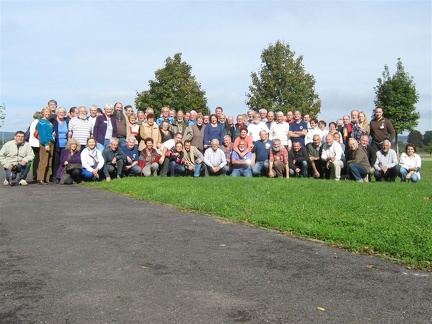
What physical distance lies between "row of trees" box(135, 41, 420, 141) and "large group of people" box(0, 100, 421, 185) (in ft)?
73.4

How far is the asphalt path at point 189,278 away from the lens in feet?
13.7

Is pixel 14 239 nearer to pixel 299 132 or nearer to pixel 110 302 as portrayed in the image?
pixel 110 302

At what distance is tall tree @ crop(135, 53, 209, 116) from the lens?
44.1 metres

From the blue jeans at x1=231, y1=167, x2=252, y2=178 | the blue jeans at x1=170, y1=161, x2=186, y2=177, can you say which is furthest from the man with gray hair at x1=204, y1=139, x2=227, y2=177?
the blue jeans at x1=170, y1=161, x2=186, y2=177

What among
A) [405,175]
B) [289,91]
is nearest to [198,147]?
[405,175]

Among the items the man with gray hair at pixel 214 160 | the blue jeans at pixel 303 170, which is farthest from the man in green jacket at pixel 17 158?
the blue jeans at pixel 303 170

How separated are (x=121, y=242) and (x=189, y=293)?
2340 millimetres

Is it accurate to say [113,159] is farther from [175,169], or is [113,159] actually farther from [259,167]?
[259,167]

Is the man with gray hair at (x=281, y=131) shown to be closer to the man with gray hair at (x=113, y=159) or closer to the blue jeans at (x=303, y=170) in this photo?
the blue jeans at (x=303, y=170)

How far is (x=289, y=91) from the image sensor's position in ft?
132

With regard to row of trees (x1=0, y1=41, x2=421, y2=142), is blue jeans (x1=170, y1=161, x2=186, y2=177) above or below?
below

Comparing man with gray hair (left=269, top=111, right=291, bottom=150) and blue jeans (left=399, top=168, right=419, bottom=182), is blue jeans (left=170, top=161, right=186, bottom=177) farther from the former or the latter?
blue jeans (left=399, top=168, right=419, bottom=182)

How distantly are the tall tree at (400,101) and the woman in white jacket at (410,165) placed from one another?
23.6 metres

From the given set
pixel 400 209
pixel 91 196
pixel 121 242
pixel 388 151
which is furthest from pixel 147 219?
pixel 388 151
